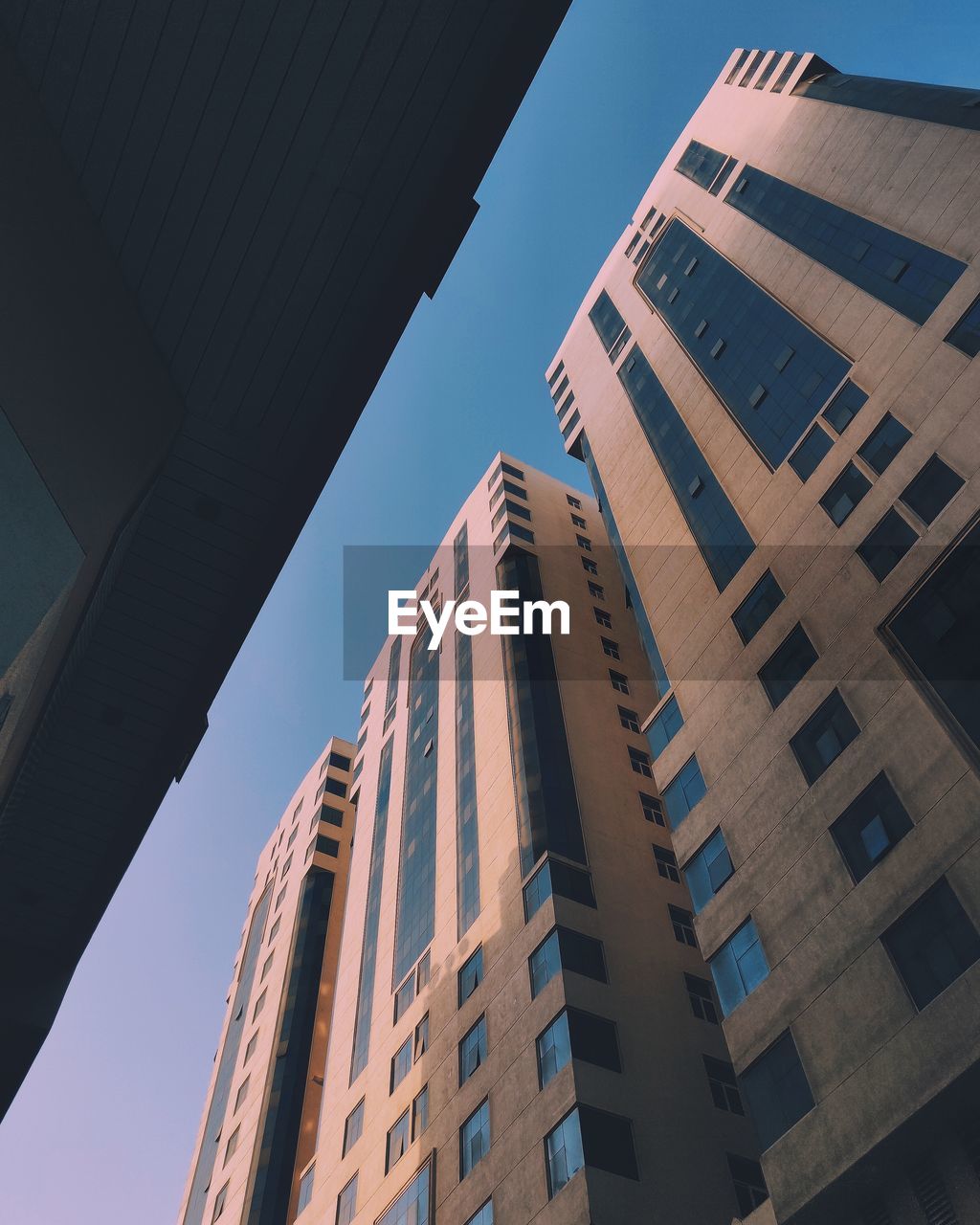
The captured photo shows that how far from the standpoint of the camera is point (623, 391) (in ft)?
216

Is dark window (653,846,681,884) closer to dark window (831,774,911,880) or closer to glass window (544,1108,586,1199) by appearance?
glass window (544,1108,586,1199)

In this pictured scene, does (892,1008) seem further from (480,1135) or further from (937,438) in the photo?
(480,1135)

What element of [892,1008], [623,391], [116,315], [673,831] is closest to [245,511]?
[116,315]

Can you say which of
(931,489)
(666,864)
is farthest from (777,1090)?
(666,864)

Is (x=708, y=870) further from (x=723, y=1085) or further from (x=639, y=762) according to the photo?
(x=639, y=762)

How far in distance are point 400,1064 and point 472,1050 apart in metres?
8.24

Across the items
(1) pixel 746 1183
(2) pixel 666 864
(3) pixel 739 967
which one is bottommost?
(1) pixel 746 1183

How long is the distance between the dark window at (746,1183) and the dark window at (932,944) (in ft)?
49.1

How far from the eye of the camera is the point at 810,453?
40.5 m

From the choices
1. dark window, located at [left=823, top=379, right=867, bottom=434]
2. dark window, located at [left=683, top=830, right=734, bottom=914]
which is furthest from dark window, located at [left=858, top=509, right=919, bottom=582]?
dark window, located at [left=683, top=830, right=734, bottom=914]

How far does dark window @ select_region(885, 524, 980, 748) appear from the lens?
2809 cm

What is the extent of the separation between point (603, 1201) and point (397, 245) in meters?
30.7

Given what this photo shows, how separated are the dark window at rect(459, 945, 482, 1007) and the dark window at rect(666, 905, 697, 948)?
944cm

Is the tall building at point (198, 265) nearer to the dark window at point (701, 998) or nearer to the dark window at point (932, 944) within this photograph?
the dark window at point (932, 944)
